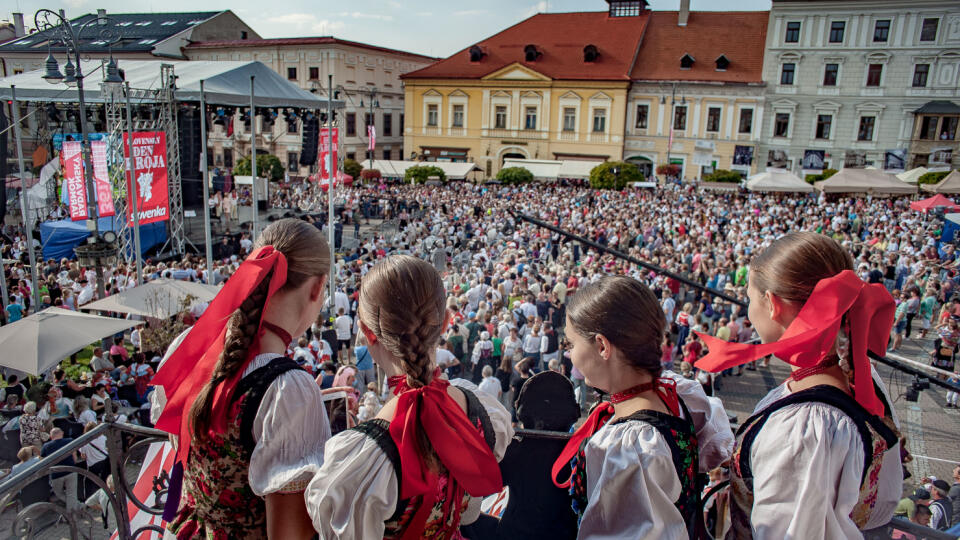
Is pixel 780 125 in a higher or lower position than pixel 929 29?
lower

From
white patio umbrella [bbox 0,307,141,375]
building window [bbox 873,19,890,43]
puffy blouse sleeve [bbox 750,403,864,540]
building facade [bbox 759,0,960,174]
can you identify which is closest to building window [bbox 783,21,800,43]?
building facade [bbox 759,0,960,174]

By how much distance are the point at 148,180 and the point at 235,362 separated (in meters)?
11.6

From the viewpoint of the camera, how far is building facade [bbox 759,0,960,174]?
34.7m

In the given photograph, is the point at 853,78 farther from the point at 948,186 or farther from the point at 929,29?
the point at 948,186

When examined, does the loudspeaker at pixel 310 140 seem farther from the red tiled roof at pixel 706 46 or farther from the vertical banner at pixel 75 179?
the red tiled roof at pixel 706 46

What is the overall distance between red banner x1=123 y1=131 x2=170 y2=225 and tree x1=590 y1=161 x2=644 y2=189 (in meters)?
24.4

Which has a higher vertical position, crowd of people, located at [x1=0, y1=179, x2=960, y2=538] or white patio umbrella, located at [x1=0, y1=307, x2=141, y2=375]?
crowd of people, located at [x1=0, y1=179, x2=960, y2=538]

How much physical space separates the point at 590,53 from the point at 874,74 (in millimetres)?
16988

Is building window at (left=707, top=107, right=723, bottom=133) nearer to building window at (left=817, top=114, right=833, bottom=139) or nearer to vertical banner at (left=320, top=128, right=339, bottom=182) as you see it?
building window at (left=817, top=114, right=833, bottom=139)

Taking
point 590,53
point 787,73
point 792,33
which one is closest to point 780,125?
point 787,73

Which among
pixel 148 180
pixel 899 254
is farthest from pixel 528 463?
pixel 899 254

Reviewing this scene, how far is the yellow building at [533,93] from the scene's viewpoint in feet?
133

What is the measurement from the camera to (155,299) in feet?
32.2

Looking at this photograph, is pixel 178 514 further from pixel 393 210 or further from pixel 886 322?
pixel 393 210
